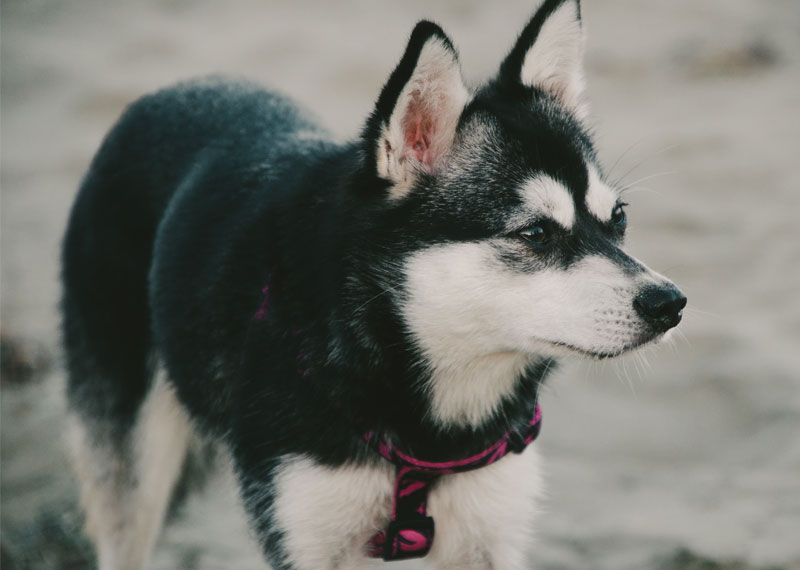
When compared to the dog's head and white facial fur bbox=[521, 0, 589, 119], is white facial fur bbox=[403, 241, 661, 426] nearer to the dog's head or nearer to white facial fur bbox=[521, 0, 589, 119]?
the dog's head

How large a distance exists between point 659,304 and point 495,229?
1.69 feet

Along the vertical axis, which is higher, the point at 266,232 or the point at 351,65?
the point at 351,65

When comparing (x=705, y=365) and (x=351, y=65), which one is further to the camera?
(x=351, y=65)

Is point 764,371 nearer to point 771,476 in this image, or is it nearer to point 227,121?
point 771,476

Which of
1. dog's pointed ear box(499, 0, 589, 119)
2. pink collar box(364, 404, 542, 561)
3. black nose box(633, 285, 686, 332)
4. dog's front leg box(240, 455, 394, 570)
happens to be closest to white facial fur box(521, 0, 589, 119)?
dog's pointed ear box(499, 0, 589, 119)

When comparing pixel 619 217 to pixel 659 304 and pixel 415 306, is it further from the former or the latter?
pixel 415 306

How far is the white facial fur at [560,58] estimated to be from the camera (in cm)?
302

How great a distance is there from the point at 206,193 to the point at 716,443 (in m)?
3.05

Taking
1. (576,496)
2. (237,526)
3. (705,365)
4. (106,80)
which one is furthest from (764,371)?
(106,80)

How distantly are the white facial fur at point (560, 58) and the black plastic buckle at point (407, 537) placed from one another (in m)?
1.49

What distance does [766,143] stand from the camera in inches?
326

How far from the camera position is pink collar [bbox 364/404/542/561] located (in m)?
2.78

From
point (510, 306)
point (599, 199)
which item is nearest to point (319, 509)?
point (510, 306)

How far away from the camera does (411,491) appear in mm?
2820
